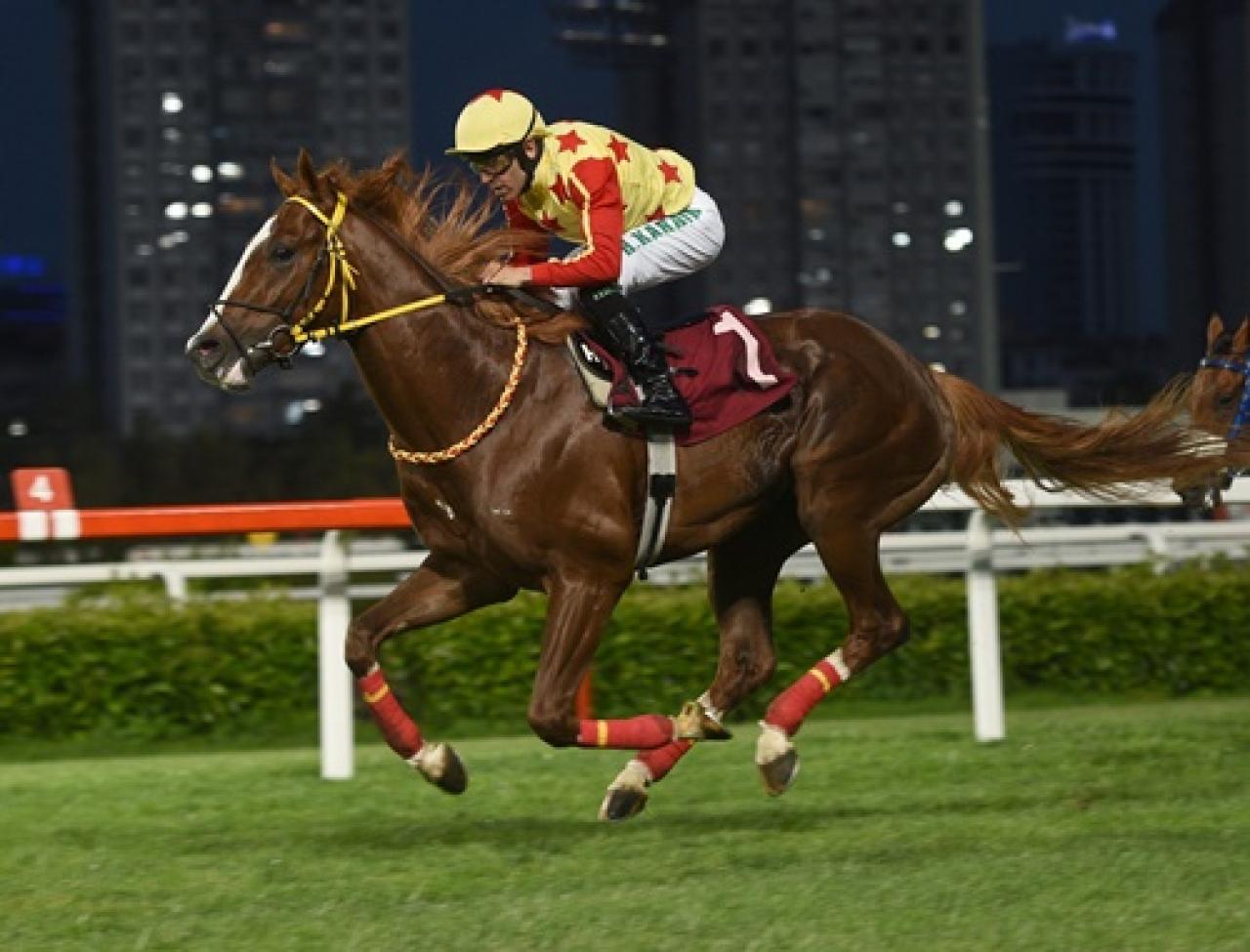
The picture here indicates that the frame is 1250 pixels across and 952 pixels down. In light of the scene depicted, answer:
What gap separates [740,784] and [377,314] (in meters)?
1.63

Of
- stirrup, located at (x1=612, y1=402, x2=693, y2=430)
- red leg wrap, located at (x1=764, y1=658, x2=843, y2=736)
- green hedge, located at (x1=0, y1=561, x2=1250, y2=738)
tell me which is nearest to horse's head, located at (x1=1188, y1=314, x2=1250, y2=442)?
green hedge, located at (x1=0, y1=561, x2=1250, y2=738)

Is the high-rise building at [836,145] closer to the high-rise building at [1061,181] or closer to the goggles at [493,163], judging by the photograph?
the high-rise building at [1061,181]

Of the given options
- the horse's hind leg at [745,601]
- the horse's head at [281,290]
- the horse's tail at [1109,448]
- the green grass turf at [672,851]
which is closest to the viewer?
the green grass turf at [672,851]

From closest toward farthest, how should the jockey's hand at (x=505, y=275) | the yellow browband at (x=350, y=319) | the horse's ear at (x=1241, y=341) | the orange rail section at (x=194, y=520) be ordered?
the yellow browband at (x=350, y=319) → the jockey's hand at (x=505, y=275) → the orange rail section at (x=194, y=520) → the horse's ear at (x=1241, y=341)

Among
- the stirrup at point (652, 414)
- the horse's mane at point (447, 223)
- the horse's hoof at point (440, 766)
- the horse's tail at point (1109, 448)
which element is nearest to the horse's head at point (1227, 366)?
the horse's tail at point (1109, 448)

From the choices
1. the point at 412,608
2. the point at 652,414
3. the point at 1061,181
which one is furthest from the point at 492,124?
the point at 1061,181

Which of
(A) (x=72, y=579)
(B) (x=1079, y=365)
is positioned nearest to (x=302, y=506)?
(A) (x=72, y=579)

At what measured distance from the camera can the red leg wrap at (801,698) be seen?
446 centimetres

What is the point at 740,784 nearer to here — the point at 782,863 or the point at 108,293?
the point at 782,863

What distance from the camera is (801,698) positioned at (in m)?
4.52

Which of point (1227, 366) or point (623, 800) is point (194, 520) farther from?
point (1227, 366)

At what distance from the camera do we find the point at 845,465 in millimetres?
4641

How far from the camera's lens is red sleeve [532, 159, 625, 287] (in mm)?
4270

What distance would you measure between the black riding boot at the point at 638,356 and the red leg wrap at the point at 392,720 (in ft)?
2.49
